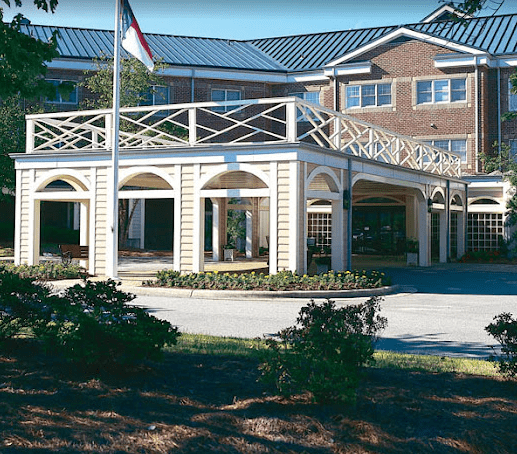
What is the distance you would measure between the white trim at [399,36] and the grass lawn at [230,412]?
29673mm

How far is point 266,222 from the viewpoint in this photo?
36.6 meters

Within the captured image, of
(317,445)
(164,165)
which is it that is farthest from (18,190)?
(317,445)

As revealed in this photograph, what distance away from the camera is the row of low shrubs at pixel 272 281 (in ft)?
55.8

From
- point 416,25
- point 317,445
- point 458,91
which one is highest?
point 416,25

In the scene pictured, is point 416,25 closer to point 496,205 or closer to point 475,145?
point 475,145

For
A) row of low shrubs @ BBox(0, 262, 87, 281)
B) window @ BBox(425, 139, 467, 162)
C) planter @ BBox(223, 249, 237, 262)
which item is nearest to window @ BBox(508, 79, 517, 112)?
window @ BBox(425, 139, 467, 162)

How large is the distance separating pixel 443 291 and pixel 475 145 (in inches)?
705

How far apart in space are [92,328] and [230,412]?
1.57m

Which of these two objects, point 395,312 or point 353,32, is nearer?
point 395,312

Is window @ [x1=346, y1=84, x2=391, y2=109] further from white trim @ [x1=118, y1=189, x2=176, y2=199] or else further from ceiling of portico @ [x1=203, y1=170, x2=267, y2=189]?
white trim @ [x1=118, y1=189, x2=176, y2=199]

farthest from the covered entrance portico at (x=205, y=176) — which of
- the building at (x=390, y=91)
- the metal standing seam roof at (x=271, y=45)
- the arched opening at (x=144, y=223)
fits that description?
the metal standing seam roof at (x=271, y=45)

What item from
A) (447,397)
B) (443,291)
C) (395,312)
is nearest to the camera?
(447,397)

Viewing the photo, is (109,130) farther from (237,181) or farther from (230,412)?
(230,412)

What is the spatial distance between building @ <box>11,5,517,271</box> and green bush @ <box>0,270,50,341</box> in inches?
830
